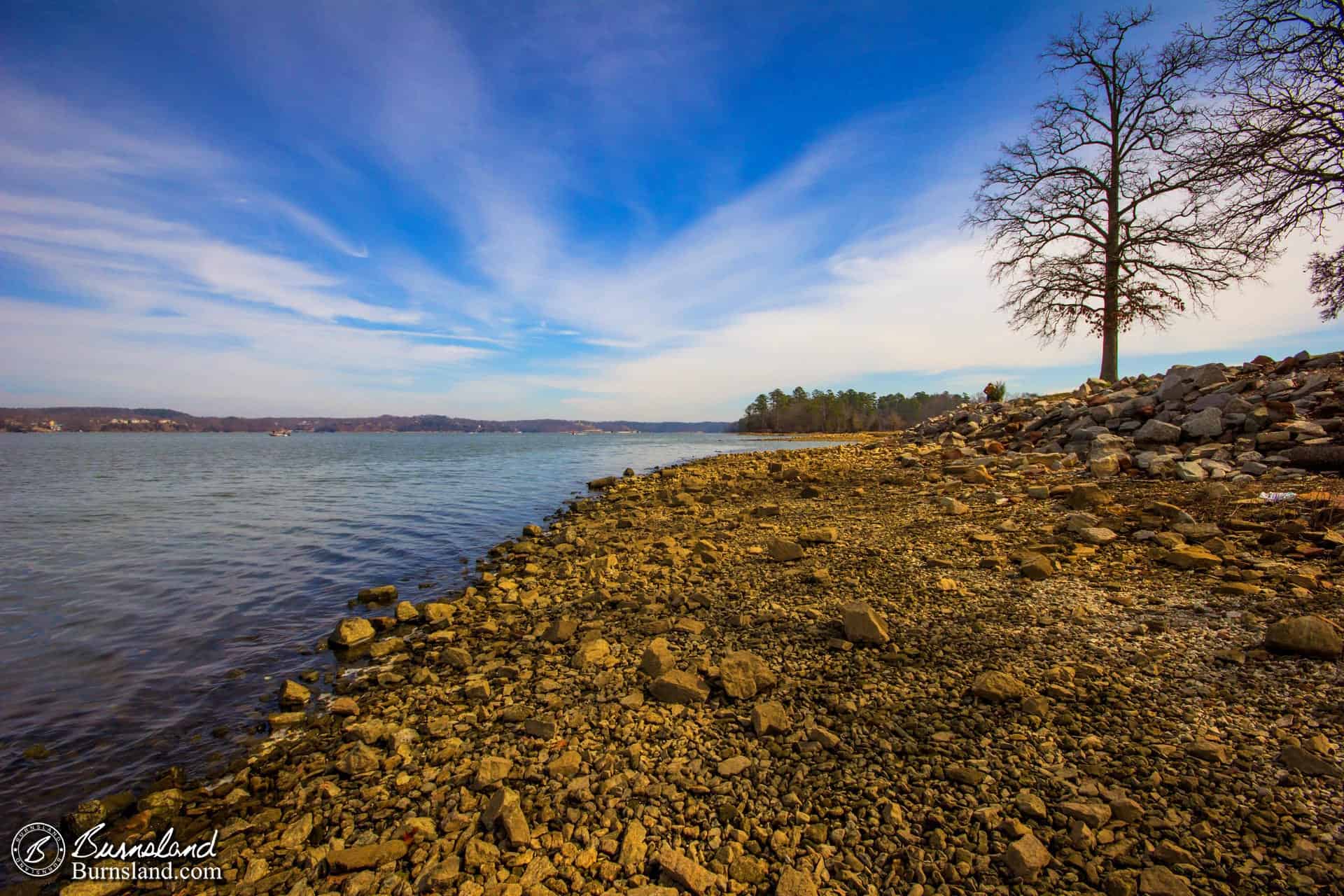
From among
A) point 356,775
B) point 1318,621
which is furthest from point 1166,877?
point 356,775

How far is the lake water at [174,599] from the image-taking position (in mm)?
4391

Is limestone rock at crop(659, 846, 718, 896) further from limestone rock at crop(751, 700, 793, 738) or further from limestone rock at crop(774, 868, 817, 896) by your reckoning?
limestone rock at crop(751, 700, 793, 738)

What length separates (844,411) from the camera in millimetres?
102312

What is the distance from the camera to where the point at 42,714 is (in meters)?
4.88

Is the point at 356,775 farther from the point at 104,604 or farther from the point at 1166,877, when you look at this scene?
the point at 104,604

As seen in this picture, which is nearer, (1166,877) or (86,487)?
(1166,877)

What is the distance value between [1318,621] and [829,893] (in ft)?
13.2

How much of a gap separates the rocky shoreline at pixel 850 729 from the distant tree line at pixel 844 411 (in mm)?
94505

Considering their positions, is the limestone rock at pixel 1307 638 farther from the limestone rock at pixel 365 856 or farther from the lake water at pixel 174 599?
the lake water at pixel 174 599

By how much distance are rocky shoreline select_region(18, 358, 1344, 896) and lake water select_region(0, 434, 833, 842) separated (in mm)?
827

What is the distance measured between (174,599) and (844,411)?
104 meters

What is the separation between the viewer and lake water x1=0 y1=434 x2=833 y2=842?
173 inches

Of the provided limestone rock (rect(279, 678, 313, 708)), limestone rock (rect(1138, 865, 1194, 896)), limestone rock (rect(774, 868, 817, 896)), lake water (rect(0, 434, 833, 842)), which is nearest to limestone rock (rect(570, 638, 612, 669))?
limestone rock (rect(279, 678, 313, 708))

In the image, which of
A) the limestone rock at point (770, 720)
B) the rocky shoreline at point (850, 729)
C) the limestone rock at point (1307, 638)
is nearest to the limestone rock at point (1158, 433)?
the rocky shoreline at point (850, 729)
